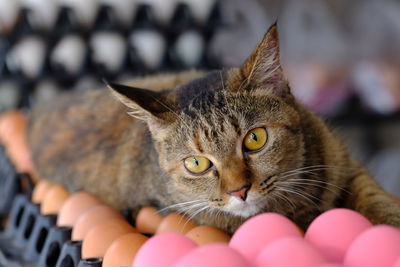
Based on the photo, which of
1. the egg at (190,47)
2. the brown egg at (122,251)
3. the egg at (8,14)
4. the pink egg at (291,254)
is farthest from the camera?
the egg at (190,47)

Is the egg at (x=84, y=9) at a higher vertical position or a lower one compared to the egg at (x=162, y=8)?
lower

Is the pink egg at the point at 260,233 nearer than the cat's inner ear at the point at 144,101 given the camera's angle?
Yes

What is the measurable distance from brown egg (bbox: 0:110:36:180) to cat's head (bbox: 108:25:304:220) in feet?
2.44

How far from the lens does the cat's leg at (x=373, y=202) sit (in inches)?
40.8

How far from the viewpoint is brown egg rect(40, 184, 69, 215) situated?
1.34 m

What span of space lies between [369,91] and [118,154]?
208 centimetres

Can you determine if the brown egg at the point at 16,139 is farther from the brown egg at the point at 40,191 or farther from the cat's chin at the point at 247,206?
the cat's chin at the point at 247,206

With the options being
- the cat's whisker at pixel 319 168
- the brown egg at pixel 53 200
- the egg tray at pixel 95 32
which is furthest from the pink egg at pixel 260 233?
the egg tray at pixel 95 32

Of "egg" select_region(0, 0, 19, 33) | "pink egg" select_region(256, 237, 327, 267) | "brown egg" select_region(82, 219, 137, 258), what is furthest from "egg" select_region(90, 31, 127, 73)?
"pink egg" select_region(256, 237, 327, 267)

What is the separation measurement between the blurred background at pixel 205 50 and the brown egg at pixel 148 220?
52 centimetres

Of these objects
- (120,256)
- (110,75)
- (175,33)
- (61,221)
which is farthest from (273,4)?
(120,256)

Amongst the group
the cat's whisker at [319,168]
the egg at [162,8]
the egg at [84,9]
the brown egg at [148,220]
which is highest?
the egg at [162,8]

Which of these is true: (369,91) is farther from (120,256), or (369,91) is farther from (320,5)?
(120,256)

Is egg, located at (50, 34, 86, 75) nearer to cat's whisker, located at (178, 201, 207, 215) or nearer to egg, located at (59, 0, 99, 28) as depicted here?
egg, located at (59, 0, 99, 28)
